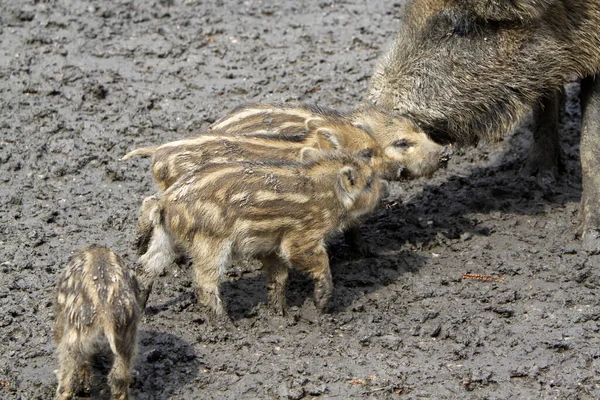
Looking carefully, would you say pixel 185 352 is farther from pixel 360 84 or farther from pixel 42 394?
pixel 360 84

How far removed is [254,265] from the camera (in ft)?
20.2

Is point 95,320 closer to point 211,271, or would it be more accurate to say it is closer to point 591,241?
point 211,271

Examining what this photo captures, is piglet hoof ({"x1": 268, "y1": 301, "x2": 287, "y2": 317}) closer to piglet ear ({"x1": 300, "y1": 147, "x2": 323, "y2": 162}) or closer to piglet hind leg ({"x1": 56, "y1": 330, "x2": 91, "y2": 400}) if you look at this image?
piglet ear ({"x1": 300, "y1": 147, "x2": 323, "y2": 162})

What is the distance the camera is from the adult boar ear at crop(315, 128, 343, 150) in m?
6.05

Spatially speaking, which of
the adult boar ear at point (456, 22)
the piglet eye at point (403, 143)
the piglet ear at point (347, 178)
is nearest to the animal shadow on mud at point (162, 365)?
the piglet ear at point (347, 178)

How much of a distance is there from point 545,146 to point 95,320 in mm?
3824

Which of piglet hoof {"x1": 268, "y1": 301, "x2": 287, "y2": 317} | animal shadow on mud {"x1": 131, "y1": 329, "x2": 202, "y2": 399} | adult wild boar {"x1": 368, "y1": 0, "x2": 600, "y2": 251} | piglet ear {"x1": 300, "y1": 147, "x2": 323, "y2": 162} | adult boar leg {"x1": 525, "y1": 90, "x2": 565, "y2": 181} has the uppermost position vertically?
adult wild boar {"x1": 368, "y1": 0, "x2": 600, "y2": 251}

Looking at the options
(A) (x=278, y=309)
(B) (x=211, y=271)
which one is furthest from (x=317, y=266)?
(B) (x=211, y=271)

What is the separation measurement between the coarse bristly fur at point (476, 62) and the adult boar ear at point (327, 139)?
1.75 feet

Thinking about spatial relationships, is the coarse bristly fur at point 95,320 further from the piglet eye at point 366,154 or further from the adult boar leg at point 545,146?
the adult boar leg at point 545,146

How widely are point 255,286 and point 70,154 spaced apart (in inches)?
78.0

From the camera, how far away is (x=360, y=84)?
26.1ft

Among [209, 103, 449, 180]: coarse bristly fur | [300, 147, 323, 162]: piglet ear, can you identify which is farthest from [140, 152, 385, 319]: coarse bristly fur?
[209, 103, 449, 180]: coarse bristly fur

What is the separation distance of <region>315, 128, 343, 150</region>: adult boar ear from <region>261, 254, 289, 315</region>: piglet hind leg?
83 cm
